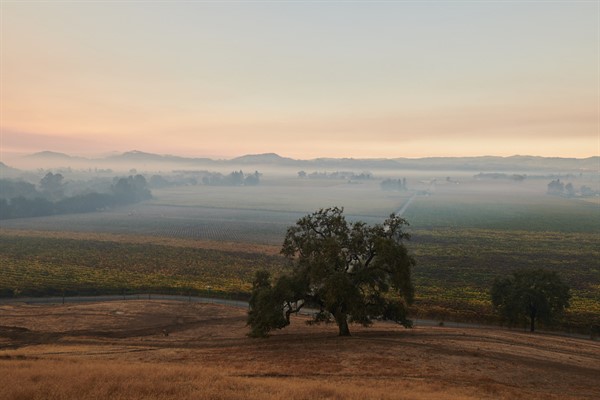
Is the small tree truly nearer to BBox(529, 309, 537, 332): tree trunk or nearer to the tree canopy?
BBox(529, 309, 537, 332): tree trunk

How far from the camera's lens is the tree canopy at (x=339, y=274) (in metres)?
33.9

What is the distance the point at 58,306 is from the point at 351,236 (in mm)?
42530

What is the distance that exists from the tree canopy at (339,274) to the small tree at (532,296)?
1828 centimetres

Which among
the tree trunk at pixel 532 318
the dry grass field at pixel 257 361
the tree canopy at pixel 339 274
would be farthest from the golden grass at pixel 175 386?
the tree trunk at pixel 532 318

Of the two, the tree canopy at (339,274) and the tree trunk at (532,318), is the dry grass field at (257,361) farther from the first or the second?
the tree trunk at (532,318)

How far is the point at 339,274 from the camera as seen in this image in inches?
1323

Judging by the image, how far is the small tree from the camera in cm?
4478

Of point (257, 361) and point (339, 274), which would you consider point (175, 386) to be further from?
point (339, 274)

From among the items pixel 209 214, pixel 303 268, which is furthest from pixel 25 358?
pixel 209 214

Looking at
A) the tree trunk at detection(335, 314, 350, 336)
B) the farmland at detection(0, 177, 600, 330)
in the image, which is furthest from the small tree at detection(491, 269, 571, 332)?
the tree trunk at detection(335, 314, 350, 336)

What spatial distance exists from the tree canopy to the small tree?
1828 centimetres

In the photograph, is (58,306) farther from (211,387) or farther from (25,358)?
(211,387)

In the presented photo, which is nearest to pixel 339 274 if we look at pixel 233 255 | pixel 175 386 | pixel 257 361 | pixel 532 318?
pixel 257 361

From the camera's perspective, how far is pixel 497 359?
29797 millimetres
